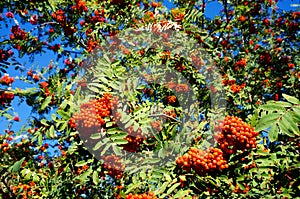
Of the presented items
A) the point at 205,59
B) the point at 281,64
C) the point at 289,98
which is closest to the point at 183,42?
the point at 205,59

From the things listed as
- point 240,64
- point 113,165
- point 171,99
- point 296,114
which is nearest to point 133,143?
point 113,165

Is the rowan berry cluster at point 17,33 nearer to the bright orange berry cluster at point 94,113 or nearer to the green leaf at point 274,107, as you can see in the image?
the bright orange berry cluster at point 94,113

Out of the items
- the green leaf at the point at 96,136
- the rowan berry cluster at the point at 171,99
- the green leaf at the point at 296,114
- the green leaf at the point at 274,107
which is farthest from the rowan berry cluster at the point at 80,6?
the green leaf at the point at 296,114

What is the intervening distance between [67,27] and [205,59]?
95.7 inches

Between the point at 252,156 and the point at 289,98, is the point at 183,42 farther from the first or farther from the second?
the point at 289,98

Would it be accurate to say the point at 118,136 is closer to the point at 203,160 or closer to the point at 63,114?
the point at 63,114

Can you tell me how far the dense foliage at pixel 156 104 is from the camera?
2.09m

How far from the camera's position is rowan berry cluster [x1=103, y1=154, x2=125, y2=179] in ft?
8.59

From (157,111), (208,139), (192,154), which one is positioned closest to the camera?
(192,154)

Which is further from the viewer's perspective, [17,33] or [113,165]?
[17,33]

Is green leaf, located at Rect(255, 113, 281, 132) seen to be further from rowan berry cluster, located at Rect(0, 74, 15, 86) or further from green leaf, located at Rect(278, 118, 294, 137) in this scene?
rowan berry cluster, located at Rect(0, 74, 15, 86)

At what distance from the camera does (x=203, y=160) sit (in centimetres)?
202

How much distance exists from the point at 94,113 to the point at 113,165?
714 millimetres

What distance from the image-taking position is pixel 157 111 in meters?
3.06
